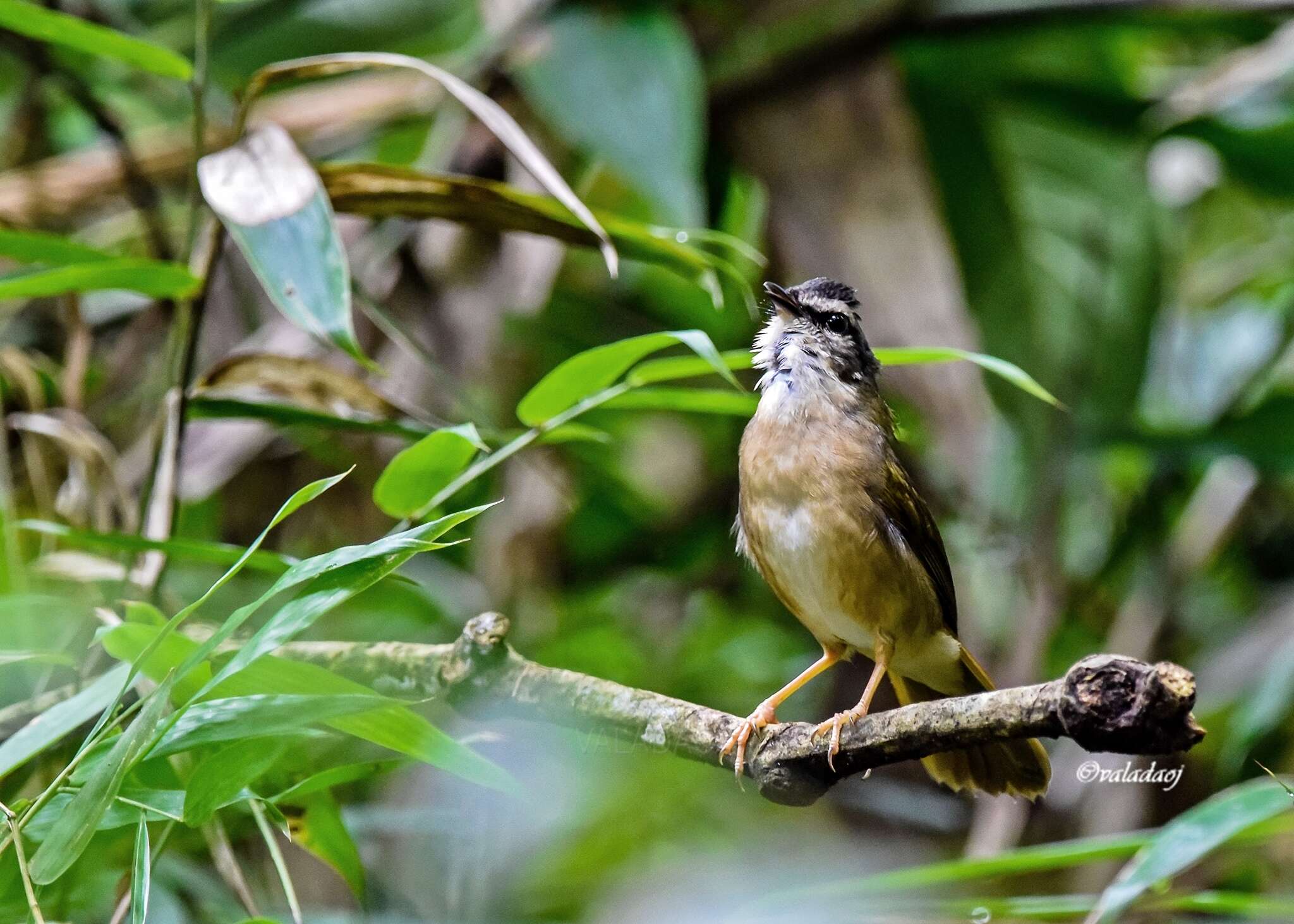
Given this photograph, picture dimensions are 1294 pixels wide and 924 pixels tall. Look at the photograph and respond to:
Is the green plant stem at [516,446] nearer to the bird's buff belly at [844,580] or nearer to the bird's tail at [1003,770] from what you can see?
the bird's buff belly at [844,580]

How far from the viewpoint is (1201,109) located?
4492mm

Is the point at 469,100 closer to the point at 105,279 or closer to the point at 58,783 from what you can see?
the point at 105,279

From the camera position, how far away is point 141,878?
1379 mm

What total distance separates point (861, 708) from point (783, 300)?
0.91 metres

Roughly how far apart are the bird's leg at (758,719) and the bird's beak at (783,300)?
2.34 ft

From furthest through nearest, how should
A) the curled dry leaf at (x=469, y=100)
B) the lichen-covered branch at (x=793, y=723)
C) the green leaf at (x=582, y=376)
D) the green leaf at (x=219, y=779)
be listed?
the curled dry leaf at (x=469, y=100) → the green leaf at (x=582, y=376) → the green leaf at (x=219, y=779) → the lichen-covered branch at (x=793, y=723)

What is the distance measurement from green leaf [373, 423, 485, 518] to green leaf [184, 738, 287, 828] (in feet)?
1.63

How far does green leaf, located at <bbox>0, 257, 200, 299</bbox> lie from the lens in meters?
1.94

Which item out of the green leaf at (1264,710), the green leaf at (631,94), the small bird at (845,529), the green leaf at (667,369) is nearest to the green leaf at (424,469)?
the green leaf at (667,369)

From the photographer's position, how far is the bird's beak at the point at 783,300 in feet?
8.29

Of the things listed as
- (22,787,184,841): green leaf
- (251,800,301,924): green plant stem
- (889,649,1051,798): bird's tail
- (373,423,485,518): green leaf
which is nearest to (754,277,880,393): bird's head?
(889,649,1051,798): bird's tail

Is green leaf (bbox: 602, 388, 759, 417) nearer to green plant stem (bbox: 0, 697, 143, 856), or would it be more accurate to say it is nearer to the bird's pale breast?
the bird's pale breast

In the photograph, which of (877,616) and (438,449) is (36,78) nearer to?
(438,449)

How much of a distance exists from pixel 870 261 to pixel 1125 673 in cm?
272
